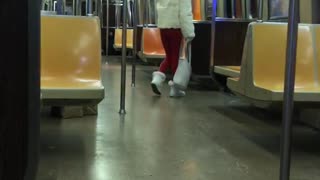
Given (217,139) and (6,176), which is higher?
(6,176)

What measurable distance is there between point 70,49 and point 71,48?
0.01 meters

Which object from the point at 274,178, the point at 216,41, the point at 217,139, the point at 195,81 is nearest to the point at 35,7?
the point at 274,178

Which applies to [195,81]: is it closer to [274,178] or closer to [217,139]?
[217,139]

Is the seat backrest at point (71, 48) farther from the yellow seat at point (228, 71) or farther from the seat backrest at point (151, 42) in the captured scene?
the seat backrest at point (151, 42)

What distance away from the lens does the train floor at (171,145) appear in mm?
2644

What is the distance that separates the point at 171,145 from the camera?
10.8 feet

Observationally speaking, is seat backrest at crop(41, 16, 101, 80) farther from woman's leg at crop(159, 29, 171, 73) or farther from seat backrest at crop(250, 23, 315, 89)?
woman's leg at crop(159, 29, 171, 73)

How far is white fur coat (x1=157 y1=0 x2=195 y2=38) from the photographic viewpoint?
5621mm

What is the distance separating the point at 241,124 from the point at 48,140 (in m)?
1.60

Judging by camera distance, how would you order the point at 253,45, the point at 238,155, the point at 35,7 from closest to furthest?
the point at 35,7
the point at 238,155
the point at 253,45

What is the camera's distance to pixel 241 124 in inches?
166

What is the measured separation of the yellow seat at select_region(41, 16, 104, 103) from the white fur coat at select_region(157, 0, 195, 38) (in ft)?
7.20

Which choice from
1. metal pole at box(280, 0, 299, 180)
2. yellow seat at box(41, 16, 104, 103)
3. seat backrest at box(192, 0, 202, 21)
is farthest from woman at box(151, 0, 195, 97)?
metal pole at box(280, 0, 299, 180)

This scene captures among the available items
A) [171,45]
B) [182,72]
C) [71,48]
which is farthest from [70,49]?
[171,45]
